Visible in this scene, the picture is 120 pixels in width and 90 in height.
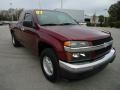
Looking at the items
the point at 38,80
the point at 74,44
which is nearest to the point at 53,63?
the point at 74,44

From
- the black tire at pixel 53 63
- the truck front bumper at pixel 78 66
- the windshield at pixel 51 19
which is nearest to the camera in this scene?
the truck front bumper at pixel 78 66

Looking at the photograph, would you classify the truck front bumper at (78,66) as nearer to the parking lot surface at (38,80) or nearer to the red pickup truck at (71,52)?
the red pickup truck at (71,52)

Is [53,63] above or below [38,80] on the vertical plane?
above

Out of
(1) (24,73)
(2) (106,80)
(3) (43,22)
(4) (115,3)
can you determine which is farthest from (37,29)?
(4) (115,3)

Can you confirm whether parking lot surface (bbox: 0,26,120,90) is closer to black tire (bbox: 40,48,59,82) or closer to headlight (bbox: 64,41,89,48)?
black tire (bbox: 40,48,59,82)

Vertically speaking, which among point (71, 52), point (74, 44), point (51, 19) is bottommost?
point (71, 52)

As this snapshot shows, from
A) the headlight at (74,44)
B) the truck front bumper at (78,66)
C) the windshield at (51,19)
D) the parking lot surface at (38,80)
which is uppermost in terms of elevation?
the windshield at (51,19)

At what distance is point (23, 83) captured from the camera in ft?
11.8

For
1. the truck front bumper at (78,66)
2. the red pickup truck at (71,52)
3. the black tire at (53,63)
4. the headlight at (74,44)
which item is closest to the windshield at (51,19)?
the red pickup truck at (71,52)

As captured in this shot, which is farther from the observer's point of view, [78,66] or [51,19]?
[51,19]

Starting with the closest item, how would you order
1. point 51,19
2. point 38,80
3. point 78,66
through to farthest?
point 78,66, point 38,80, point 51,19

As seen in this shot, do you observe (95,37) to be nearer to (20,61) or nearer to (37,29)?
(37,29)

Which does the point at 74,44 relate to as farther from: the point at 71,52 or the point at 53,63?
the point at 53,63

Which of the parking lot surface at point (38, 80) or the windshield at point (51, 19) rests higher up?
the windshield at point (51, 19)
